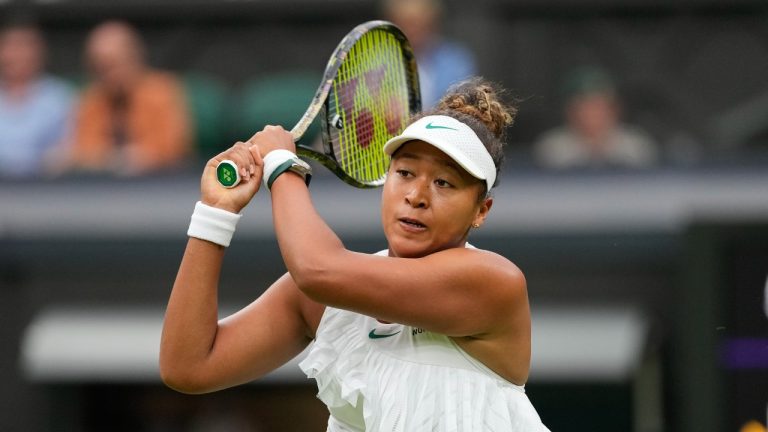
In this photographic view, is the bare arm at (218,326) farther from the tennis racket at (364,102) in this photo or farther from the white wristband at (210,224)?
the tennis racket at (364,102)

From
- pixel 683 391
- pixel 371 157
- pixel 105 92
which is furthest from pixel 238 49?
pixel 371 157

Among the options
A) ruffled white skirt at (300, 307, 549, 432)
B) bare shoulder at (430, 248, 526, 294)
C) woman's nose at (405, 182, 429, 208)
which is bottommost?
ruffled white skirt at (300, 307, 549, 432)

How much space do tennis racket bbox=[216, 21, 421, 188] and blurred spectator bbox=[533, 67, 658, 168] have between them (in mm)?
3812

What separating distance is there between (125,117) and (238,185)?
193 inches

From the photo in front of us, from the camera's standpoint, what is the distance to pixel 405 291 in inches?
133

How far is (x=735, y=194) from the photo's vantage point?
7113mm

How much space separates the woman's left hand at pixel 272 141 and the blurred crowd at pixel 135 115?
4201 millimetres

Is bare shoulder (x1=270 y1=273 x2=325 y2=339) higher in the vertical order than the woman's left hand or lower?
lower

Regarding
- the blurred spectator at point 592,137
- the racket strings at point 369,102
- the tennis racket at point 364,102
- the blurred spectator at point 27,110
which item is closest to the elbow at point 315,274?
the tennis racket at point 364,102

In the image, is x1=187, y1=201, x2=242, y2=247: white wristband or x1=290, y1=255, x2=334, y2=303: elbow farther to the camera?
x1=187, y1=201, x2=242, y2=247: white wristband

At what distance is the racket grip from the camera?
3490 millimetres

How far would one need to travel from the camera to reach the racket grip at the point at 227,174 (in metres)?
3.49

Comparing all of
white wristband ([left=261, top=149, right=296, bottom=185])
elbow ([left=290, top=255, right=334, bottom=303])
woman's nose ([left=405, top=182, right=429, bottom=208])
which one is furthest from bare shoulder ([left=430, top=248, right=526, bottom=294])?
white wristband ([left=261, top=149, right=296, bottom=185])

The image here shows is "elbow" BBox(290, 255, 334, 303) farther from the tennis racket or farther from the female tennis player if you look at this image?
the tennis racket
